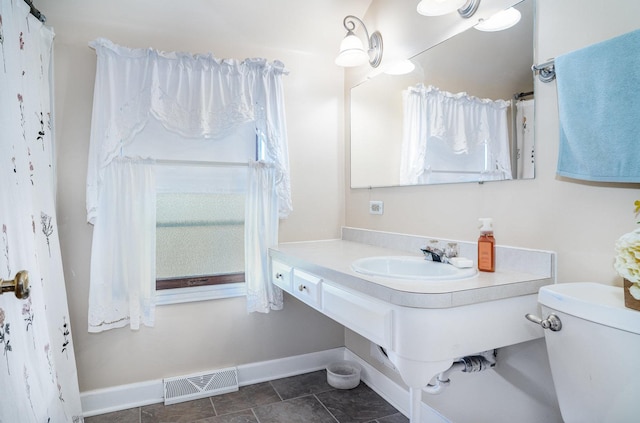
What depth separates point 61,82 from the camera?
2010 millimetres

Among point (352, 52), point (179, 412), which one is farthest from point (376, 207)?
point (179, 412)

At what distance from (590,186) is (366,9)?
1824mm

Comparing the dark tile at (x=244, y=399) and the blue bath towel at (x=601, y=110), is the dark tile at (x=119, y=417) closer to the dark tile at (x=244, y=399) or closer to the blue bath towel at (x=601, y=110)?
the dark tile at (x=244, y=399)

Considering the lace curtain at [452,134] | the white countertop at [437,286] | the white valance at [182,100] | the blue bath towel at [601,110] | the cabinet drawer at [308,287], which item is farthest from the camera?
the white valance at [182,100]

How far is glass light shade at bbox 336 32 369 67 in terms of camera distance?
2205 millimetres

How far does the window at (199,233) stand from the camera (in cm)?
225

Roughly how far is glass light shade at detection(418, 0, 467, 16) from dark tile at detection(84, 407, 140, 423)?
2.52m

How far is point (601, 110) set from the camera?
1150 mm

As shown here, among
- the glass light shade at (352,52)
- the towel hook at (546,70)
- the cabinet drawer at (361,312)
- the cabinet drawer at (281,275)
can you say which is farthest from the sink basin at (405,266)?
the glass light shade at (352,52)

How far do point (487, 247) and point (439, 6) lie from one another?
42.0 inches

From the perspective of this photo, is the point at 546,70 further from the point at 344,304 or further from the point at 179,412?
the point at 179,412

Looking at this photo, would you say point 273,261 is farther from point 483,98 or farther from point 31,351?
point 483,98

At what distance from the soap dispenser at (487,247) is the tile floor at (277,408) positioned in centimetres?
108

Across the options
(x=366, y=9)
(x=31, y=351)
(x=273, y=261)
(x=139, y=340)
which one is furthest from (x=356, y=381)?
(x=366, y=9)
